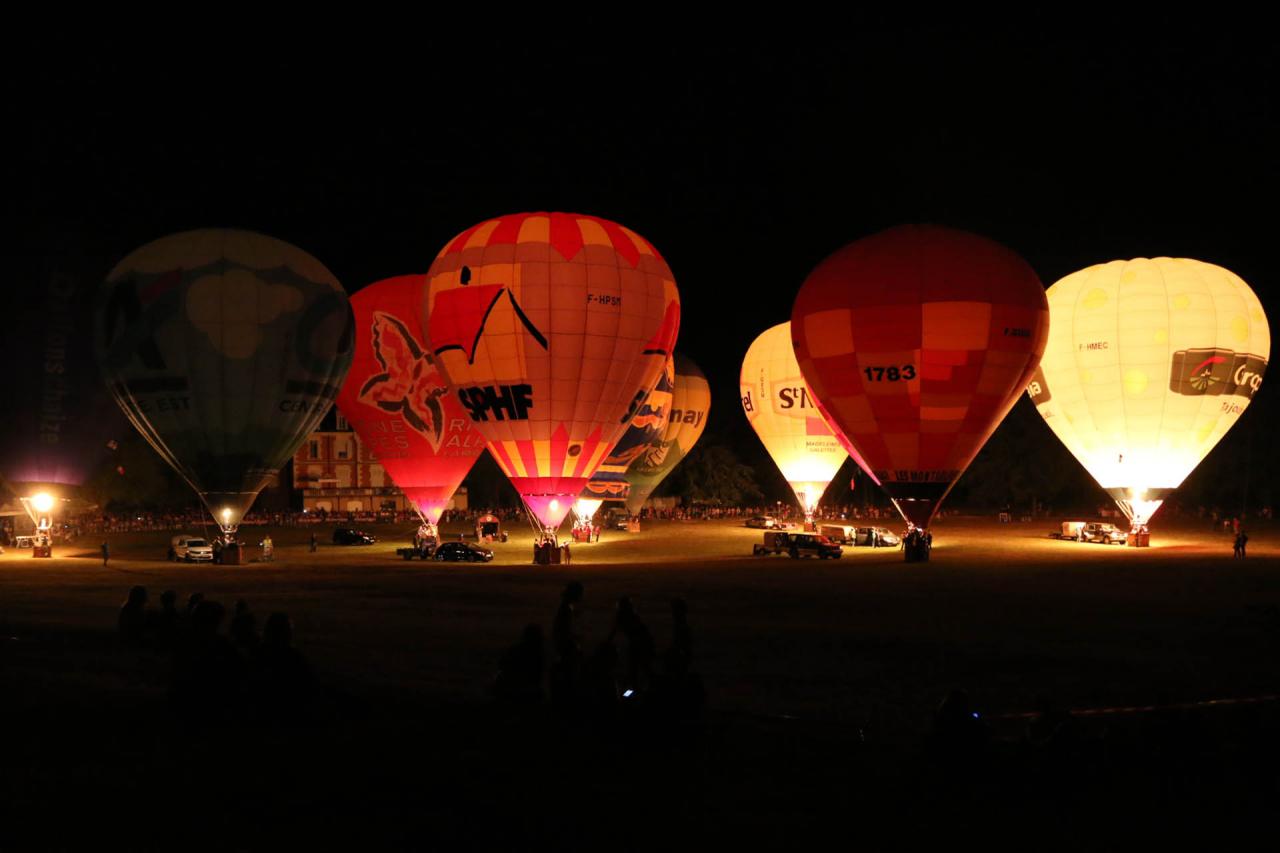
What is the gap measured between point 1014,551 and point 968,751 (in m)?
24.7

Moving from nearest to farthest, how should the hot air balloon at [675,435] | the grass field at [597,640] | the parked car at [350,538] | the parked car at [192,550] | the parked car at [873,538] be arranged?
the grass field at [597,640] < the parked car at [192,550] < the parked car at [873,538] < the parked car at [350,538] < the hot air balloon at [675,435]

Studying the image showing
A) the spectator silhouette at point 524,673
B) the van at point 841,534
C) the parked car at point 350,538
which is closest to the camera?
the spectator silhouette at point 524,673

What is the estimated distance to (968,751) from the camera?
19.1 feet

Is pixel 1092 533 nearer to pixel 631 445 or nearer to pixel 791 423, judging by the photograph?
pixel 791 423

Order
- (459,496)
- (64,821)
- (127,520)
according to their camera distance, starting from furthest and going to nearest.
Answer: (459,496), (127,520), (64,821)

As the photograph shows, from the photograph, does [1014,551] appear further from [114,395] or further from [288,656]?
[288,656]

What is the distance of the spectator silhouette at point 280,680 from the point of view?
6.98 metres

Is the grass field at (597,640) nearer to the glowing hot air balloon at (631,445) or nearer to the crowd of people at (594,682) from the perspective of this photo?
the crowd of people at (594,682)

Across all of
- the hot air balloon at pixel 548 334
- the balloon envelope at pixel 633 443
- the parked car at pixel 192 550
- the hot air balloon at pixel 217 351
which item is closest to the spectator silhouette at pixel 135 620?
the hot air balloon at pixel 217 351

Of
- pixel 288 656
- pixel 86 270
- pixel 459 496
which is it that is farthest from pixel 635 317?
pixel 459 496

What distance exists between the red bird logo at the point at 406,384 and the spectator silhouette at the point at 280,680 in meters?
24.2

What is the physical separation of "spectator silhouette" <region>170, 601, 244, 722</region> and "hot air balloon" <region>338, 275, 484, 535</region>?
23.9 metres

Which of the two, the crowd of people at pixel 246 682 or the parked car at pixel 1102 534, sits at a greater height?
the parked car at pixel 1102 534

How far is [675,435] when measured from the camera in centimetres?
4372
